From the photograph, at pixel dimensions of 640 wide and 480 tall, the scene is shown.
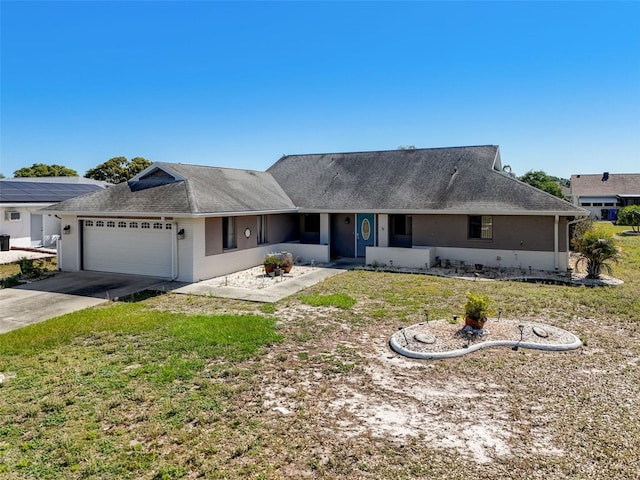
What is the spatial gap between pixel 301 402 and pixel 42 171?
2616 inches

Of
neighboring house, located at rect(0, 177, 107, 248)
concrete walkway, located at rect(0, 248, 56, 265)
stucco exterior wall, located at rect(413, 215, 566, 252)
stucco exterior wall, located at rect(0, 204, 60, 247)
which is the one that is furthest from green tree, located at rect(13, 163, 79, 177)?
stucco exterior wall, located at rect(413, 215, 566, 252)

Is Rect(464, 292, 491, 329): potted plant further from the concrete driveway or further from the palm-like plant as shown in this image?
the concrete driveway

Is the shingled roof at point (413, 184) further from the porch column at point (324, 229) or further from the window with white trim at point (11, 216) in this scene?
the window with white trim at point (11, 216)

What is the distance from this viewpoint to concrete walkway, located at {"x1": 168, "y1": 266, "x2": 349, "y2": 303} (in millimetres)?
12734

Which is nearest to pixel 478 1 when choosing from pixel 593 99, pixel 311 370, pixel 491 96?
pixel 491 96

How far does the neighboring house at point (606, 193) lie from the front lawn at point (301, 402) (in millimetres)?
55921

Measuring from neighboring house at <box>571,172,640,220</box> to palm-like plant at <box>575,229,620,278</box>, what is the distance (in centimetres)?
4661

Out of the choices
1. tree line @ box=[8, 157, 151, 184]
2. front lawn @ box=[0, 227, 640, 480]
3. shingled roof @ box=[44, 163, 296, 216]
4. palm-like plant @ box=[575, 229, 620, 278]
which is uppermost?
tree line @ box=[8, 157, 151, 184]

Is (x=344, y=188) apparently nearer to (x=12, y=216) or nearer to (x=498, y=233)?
(x=498, y=233)

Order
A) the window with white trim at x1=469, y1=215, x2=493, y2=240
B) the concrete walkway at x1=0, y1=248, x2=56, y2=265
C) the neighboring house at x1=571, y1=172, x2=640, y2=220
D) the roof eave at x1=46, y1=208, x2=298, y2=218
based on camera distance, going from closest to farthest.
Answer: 1. the roof eave at x1=46, y1=208, x2=298, y2=218
2. the window with white trim at x1=469, y1=215, x2=493, y2=240
3. the concrete walkway at x1=0, y1=248, x2=56, y2=265
4. the neighboring house at x1=571, y1=172, x2=640, y2=220

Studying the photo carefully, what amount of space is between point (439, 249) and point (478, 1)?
32.6 feet

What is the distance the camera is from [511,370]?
23.0 ft

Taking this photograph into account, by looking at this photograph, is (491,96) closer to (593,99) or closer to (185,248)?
(593,99)

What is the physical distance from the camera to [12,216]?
24125 millimetres
